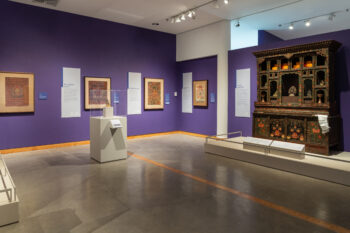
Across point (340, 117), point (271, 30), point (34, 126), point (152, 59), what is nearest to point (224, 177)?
point (340, 117)

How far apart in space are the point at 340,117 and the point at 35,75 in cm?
767

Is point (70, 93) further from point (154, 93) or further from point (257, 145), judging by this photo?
point (257, 145)

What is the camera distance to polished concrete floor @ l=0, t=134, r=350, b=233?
289cm

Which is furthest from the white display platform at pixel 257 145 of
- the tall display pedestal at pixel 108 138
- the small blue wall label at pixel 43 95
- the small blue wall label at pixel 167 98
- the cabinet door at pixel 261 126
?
the small blue wall label at pixel 43 95

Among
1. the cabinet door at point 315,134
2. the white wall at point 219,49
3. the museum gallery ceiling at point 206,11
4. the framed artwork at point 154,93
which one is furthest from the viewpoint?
the framed artwork at point 154,93

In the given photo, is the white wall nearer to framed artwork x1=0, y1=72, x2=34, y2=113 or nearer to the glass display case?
the glass display case

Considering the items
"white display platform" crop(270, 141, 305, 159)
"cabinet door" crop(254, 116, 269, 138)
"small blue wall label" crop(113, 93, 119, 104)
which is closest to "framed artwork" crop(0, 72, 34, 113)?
"small blue wall label" crop(113, 93, 119, 104)

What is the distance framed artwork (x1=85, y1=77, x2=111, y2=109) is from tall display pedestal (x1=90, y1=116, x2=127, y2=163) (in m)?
2.13

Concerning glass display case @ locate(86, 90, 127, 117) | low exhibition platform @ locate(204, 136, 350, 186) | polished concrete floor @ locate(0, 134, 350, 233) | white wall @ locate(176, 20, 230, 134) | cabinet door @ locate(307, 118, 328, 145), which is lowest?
polished concrete floor @ locate(0, 134, 350, 233)

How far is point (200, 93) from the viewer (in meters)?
9.24

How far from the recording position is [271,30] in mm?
9758

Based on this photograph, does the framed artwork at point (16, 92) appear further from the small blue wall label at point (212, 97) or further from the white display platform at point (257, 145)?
the white display platform at point (257, 145)

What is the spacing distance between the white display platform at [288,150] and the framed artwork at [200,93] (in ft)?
12.9

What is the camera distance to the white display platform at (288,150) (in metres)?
4.97
